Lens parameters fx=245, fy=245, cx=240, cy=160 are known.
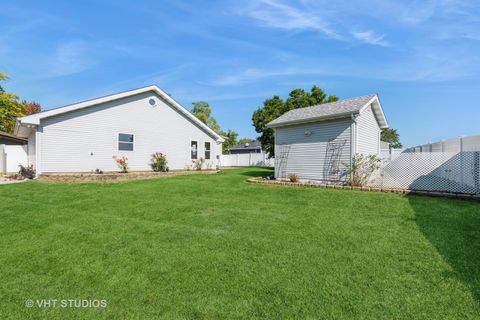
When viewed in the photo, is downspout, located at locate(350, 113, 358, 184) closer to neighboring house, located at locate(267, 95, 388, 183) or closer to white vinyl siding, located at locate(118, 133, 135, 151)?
neighboring house, located at locate(267, 95, 388, 183)

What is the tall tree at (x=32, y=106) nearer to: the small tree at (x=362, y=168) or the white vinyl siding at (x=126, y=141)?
the white vinyl siding at (x=126, y=141)

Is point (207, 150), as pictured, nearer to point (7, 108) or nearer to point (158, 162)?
point (158, 162)

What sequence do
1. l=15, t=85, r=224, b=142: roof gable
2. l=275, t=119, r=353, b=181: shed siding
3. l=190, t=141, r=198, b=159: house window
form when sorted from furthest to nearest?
l=190, t=141, r=198, b=159: house window < l=15, t=85, r=224, b=142: roof gable < l=275, t=119, r=353, b=181: shed siding

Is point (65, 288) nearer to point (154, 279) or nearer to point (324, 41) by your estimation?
point (154, 279)

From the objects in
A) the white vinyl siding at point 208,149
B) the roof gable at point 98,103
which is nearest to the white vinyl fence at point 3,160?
the roof gable at point 98,103

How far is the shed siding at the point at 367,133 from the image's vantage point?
35.6 feet

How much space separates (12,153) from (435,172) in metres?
25.8

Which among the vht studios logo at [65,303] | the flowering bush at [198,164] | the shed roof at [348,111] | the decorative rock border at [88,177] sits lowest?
the vht studios logo at [65,303]

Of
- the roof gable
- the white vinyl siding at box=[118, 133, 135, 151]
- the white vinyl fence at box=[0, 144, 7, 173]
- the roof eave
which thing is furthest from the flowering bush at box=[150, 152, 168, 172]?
the white vinyl fence at box=[0, 144, 7, 173]

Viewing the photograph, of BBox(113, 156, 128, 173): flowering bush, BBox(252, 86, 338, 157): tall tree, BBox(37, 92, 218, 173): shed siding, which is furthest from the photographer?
BBox(252, 86, 338, 157): tall tree

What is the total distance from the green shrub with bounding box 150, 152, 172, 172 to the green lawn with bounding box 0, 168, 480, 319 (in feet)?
29.1

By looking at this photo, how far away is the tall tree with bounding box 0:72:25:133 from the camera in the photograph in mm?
24672

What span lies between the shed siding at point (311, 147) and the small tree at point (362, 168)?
1.05 feet

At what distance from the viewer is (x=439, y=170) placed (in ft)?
29.1
